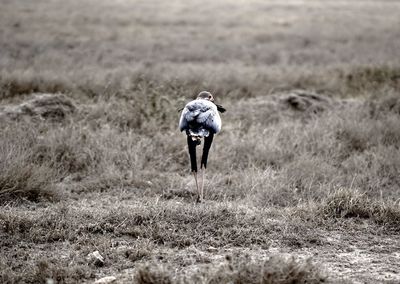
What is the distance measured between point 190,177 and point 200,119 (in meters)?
1.91

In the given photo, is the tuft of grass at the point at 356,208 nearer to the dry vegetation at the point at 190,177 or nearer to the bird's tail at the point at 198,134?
the dry vegetation at the point at 190,177

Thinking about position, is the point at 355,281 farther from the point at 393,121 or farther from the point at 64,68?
the point at 64,68

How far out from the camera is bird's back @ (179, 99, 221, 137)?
483cm

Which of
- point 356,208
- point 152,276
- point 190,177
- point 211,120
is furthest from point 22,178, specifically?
point 356,208

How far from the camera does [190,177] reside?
659cm

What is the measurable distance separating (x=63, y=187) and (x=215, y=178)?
6.61ft

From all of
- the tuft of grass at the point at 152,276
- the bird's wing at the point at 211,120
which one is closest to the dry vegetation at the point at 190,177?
the tuft of grass at the point at 152,276

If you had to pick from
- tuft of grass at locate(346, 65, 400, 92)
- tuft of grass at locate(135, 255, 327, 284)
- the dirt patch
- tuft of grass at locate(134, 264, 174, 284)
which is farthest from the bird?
tuft of grass at locate(346, 65, 400, 92)

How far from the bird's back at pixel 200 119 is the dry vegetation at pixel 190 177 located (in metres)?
0.91

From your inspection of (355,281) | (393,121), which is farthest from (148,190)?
(393,121)

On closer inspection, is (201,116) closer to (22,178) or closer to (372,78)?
(22,178)

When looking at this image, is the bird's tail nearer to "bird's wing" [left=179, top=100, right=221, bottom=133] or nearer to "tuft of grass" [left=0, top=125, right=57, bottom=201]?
"bird's wing" [left=179, top=100, right=221, bottom=133]

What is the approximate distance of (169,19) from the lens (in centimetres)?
2403

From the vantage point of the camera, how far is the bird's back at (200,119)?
4832 millimetres
